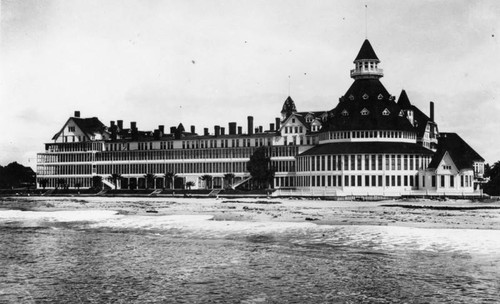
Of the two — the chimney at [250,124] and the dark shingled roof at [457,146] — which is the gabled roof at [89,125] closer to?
the chimney at [250,124]

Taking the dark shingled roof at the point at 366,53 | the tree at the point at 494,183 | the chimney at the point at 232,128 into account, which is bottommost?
the tree at the point at 494,183

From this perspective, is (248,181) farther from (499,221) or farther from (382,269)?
(382,269)

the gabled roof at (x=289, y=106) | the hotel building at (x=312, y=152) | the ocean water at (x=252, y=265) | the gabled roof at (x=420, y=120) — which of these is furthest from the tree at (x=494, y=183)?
the ocean water at (x=252, y=265)

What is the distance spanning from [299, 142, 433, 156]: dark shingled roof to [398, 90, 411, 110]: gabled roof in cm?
1474

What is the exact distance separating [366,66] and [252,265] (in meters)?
87.5

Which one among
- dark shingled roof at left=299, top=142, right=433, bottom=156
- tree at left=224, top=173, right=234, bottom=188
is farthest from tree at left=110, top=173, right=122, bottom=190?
dark shingled roof at left=299, top=142, right=433, bottom=156

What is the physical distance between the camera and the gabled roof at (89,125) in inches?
5251

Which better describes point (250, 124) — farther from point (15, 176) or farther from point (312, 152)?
point (15, 176)

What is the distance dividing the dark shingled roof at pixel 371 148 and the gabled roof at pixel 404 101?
14.7 m

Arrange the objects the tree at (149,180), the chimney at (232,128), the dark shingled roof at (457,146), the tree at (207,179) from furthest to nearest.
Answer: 1. the chimney at (232,128)
2. the tree at (149,180)
3. the tree at (207,179)
4. the dark shingled roof at (457,146)

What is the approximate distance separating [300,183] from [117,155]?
4080 cm

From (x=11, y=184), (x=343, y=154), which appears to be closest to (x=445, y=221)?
(x=343, y=154)

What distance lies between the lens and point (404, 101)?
11531cm

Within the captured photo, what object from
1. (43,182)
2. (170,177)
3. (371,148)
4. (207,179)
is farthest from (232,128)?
(43,182)
